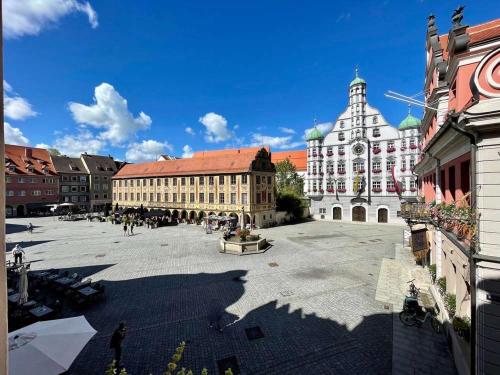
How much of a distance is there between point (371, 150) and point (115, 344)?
4235 centimetres

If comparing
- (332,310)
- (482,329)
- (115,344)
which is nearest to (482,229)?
(482,329)

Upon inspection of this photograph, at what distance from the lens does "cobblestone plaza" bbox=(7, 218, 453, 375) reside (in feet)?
28.1

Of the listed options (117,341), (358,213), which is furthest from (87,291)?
(358,213)

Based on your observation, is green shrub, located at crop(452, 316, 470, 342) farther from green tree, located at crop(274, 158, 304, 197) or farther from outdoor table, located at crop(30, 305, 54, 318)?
green tree, located at crop(274, 158, 304, 197)

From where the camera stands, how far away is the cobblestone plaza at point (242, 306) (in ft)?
28.1

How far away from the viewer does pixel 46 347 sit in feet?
21.2

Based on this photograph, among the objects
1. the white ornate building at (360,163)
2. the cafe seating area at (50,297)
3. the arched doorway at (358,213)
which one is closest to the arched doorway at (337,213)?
the white ornate building at (360,163)

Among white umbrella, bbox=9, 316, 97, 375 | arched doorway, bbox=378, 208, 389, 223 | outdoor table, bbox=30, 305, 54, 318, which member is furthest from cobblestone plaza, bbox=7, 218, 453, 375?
arched doorway, bbox=378, 208, 389, 223

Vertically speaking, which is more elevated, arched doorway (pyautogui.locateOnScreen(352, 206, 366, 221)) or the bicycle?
arched doorway (pyautogui.locateOnScreen(352, 206, 366, 221))

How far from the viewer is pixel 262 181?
125 feet

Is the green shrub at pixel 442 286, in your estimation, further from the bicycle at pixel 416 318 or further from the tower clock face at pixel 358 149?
the tower clock face at pixel 358 149

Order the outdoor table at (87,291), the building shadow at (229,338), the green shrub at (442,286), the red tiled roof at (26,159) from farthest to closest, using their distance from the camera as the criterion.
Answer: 1. the red tiled roof at (26,159)
2. the outdoor table at (87,291)
3. the green shrub at (442,286)
4. the building shadow at (229,338)

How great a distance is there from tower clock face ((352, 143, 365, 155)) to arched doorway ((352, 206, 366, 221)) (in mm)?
9129

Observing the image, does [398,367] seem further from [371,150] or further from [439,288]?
[371,150]
